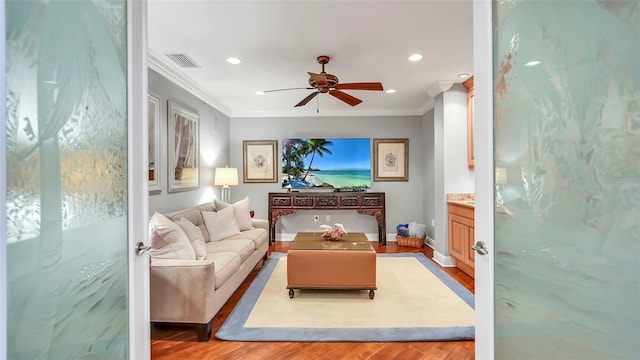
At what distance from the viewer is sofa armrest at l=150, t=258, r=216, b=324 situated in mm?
2178

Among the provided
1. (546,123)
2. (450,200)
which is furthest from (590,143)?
(450,200)

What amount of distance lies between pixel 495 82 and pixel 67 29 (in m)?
1.54

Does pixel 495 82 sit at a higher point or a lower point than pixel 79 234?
higher

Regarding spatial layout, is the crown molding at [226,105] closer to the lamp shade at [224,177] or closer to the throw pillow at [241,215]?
the lamp shade at [224,177]

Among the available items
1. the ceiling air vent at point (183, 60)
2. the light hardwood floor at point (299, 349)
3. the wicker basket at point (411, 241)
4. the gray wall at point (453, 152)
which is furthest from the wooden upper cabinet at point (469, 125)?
the ceiling air vent at point (183, 60)

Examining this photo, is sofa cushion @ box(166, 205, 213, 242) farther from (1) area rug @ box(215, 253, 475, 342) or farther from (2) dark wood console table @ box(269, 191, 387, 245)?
(2) dark wood console table @ box(269, 191, 387, 245)

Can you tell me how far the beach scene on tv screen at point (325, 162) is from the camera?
5.50m

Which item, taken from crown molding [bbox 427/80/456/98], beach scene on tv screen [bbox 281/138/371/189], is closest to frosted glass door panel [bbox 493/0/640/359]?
crown molding [bbox 427/80/456/98]

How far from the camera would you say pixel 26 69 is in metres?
0.77

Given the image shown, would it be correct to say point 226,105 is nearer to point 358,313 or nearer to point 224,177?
point 224,177

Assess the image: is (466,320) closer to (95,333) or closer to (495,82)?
(495,82)

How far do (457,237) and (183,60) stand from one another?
384 centimetres

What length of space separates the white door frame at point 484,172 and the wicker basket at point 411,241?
150 inches

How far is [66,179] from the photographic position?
91 cm
